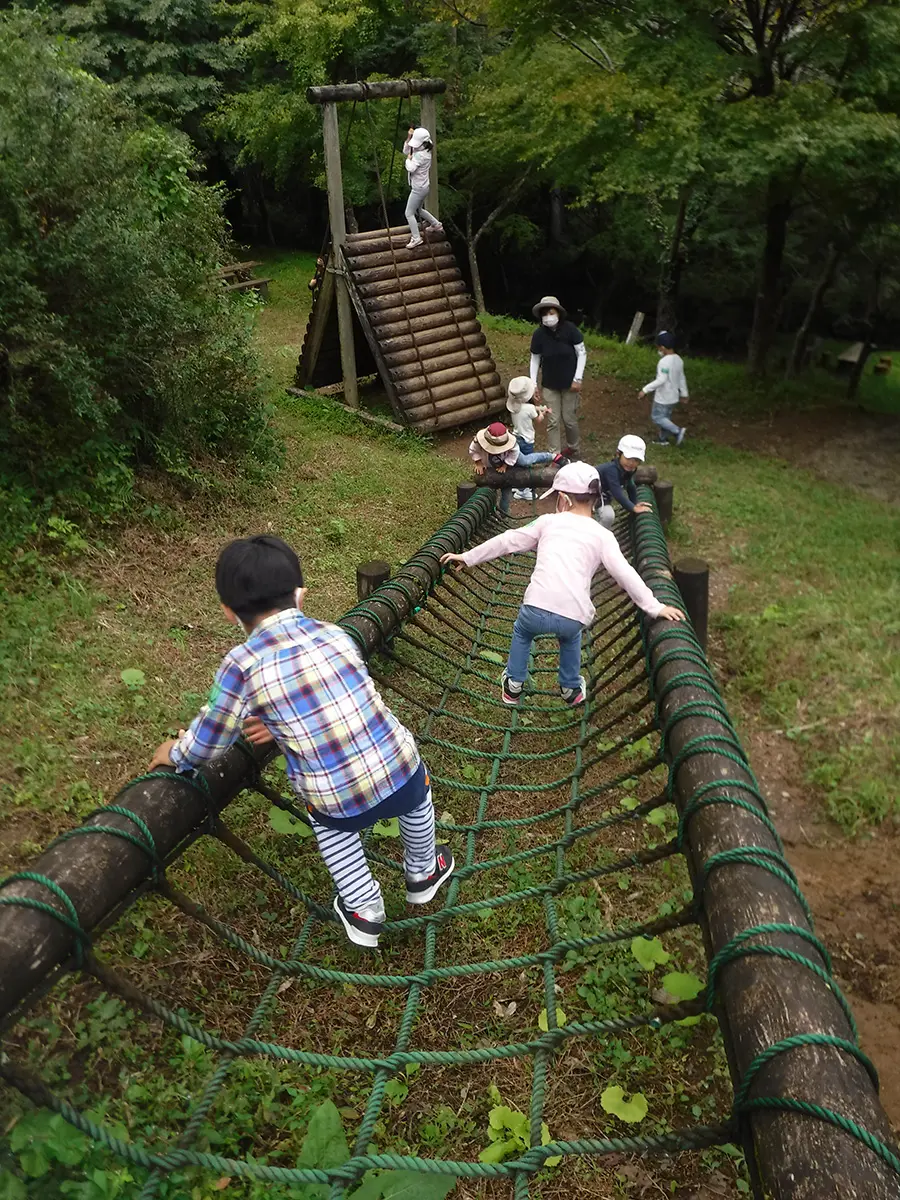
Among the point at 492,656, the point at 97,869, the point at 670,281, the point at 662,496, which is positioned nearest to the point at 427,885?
the point at 97,869

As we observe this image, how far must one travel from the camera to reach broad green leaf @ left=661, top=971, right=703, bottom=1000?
8.46ft

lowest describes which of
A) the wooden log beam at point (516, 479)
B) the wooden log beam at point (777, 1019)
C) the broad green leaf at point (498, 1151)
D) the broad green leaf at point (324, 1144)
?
the broad green leaf at point (498, 1151)

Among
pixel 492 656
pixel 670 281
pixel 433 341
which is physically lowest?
pixel 670 281

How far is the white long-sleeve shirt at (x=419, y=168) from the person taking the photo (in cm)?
861

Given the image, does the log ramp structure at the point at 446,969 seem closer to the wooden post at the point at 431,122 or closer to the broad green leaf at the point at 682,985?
the broad green leaf at the point at 682,985

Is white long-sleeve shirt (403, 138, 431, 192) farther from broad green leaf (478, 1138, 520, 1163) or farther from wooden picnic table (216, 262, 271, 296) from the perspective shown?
broad green leaf (478, 1138, 520, 1163)

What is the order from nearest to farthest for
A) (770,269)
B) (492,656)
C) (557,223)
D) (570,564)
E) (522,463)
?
(570,564) < (492,656) < (522,463) < (770,269) < (557,223)

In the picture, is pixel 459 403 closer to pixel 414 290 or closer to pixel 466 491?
pixel 414 290

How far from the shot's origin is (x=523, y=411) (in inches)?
264

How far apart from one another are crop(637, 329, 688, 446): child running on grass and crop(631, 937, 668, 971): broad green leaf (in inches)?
265

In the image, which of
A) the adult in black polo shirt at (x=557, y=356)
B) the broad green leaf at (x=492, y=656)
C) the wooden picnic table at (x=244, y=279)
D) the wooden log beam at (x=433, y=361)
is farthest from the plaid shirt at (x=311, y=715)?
the wooden picnic table at (x=244, y=279)

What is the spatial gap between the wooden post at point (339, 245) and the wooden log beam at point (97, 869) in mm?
7245

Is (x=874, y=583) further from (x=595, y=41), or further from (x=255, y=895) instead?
(x=595, y=41)

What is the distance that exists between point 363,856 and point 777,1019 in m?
1.28
